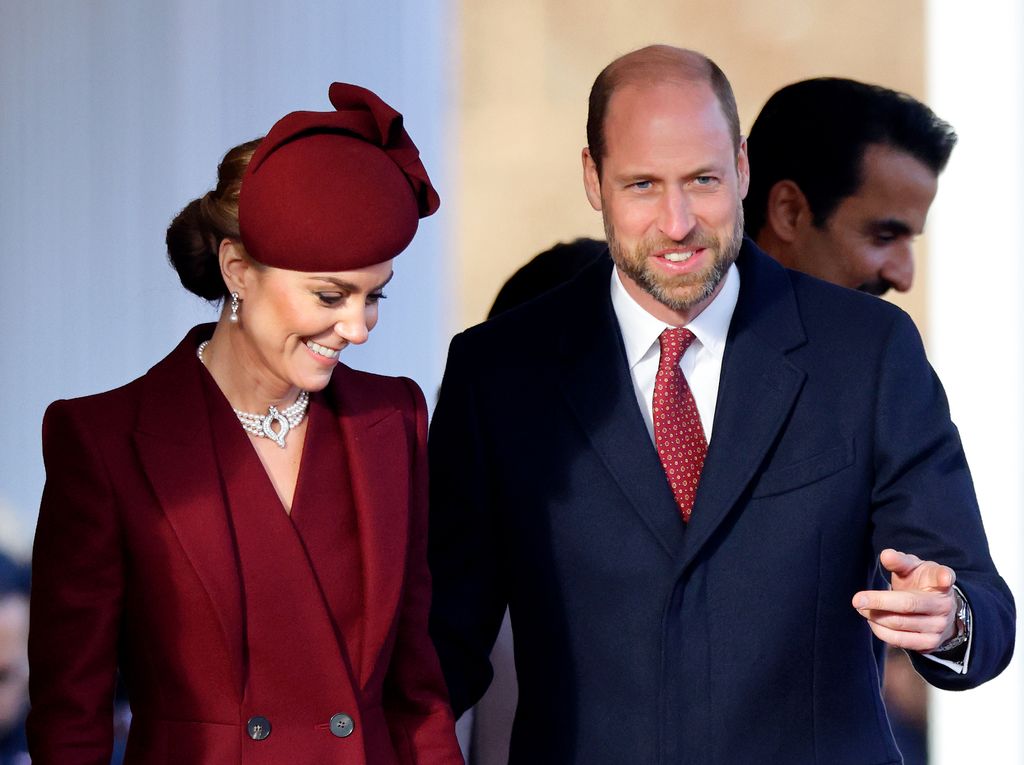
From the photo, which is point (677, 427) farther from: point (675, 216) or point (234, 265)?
point (234, 265)

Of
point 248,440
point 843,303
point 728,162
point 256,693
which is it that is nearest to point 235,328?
point 248,440

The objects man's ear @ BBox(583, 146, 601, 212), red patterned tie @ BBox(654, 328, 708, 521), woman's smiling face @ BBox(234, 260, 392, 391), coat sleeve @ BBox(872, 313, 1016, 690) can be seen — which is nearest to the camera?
woman's smiling face @ BBox(234, 260, 392, 391)

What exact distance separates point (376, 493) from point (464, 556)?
0.30 meters

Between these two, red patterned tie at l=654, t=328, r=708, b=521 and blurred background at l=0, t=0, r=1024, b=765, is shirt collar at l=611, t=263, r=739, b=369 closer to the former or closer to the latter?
red patterned tie at l=654, t=328, r=708, b=521

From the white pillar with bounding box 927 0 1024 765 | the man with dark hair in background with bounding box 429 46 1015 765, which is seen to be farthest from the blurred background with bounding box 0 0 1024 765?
the man with dark hair in background with bounding box 429 46 1015 765

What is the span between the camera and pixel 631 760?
233 cm

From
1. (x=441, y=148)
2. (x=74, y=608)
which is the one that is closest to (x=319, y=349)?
(x=74, y=608)

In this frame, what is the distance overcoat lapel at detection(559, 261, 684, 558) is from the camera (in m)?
2.35

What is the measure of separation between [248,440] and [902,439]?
911 millimetres

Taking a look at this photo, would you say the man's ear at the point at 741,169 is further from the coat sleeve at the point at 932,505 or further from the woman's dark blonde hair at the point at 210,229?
the woman's dark blonde hair at the point at 210,229

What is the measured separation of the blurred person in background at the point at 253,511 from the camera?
1998mm

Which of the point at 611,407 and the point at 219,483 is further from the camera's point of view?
the point at 611,407

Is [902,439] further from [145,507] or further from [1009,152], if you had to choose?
[1009,152]

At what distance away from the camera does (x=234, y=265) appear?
2143 millimetres
